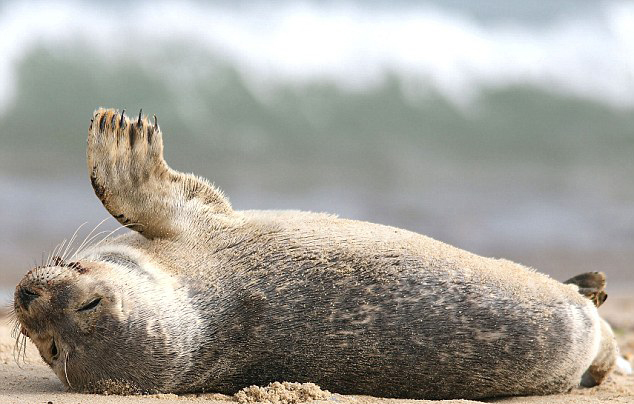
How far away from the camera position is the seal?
4.36 m

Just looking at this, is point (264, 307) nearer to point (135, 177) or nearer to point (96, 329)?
point (96, 329)

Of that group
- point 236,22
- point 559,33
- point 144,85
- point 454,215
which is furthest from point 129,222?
point 559,33

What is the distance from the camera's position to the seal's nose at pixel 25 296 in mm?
4305

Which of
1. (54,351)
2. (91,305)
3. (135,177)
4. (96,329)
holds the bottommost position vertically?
(54,351)

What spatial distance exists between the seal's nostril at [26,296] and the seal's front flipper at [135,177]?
0.74m

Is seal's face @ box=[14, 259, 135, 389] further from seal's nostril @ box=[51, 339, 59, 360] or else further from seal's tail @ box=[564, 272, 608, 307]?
seal's tail @ box=[564, 272, 608, 307]

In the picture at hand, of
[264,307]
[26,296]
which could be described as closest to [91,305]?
[26,296]

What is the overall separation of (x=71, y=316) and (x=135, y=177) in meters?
0.92

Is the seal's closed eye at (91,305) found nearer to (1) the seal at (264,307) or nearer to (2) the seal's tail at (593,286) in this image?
(1) the seal at (264,307)

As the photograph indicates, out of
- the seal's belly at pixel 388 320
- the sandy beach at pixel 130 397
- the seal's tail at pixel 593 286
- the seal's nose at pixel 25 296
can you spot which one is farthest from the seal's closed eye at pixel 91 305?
the seal's tail at pixel 593 286

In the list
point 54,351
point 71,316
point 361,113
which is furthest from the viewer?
point 361,113

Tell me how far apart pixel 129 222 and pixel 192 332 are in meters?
0.76

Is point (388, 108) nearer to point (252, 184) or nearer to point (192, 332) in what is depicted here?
point (252, 184)

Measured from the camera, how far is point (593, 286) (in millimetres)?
6086
